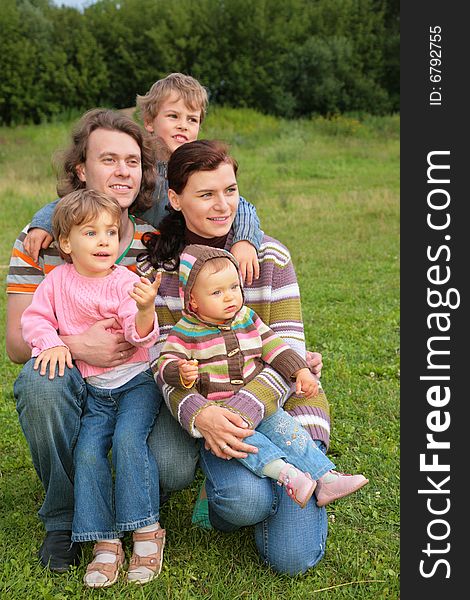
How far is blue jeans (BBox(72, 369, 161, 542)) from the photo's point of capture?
300 centimetres

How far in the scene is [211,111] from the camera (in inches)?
1020

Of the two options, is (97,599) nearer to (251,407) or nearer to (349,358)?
(251,407)

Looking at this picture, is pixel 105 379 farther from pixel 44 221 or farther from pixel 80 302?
pixel 44 221

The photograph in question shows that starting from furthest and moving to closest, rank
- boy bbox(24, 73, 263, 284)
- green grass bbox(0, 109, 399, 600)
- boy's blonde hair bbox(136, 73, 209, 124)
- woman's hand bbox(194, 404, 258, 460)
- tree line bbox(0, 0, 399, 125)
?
tree line bbox(0, 0, 399, 125) → boy's blonde hair bbox(136, 73, 209, 124) → boy bbox(24, 73, 263, 284) → green grass bbox(0, 109, 399, 600) → woman's hand bbox(194, 404, 258, 460)

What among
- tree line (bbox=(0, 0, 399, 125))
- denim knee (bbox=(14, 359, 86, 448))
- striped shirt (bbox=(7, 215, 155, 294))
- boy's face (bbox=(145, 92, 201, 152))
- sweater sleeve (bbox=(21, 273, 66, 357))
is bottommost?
denim knee (bbox=(14, 359, 86, 448))

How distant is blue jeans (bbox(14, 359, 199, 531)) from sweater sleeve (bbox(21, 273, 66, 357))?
99mm

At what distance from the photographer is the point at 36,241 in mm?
3338

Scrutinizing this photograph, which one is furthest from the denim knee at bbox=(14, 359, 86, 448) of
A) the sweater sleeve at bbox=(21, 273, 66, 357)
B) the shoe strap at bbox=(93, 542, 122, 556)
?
the shoe strap at bbox=(93, 542, 122, 556)

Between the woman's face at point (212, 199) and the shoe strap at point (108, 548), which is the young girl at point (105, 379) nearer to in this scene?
the shoe strap at point (108, 548)

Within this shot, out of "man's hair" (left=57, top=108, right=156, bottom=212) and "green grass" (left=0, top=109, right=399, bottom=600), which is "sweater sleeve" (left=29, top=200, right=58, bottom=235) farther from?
"green grass" (left=0, top=109, right=399, bottom=600)

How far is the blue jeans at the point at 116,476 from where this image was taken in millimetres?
2998

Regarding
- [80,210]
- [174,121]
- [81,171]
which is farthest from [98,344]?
[174,121]

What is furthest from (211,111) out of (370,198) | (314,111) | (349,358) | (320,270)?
(349,358)

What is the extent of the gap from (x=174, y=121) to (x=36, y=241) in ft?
4.91
